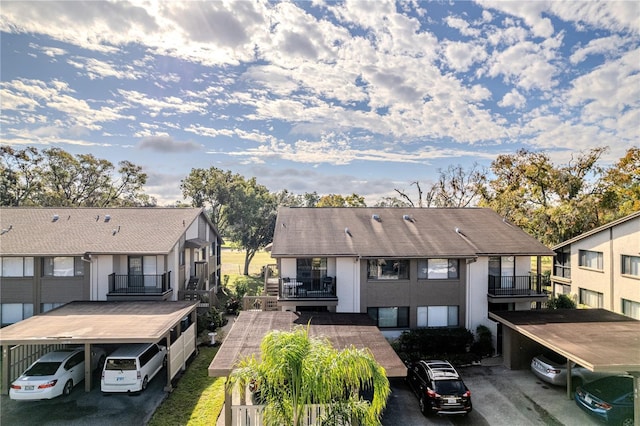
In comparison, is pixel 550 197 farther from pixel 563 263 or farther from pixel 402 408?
pixel 402 408

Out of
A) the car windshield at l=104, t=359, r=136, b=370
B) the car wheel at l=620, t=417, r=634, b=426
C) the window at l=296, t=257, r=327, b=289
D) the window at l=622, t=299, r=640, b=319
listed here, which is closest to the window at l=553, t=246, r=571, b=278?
the window at l=622, t=299, r=640, b=319

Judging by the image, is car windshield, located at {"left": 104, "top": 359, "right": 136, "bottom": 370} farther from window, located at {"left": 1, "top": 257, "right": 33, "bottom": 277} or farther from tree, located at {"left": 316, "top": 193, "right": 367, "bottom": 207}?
tree, located at {"left": 316, "top": 193, "right": 367, "bottom": 207}

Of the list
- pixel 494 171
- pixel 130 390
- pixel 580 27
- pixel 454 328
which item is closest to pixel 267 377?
pixel 130 390

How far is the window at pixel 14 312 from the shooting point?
18.3 meters

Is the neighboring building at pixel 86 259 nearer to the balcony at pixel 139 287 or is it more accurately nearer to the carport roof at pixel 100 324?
the balcony at pixel 139 287

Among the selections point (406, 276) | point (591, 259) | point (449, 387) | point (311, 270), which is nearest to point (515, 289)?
point (406, 276)

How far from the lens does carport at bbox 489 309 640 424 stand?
10555 millimetres

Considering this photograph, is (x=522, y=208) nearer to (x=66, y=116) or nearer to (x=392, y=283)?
(x=392, y=283)

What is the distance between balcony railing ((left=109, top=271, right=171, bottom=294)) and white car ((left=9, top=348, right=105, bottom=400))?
5.14 m

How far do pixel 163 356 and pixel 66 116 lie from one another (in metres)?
18.0

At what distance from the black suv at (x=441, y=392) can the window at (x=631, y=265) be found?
570 inches

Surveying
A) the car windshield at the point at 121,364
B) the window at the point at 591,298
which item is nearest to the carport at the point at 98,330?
the car windshield at the point at 121,364

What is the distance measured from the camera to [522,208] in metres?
35.7

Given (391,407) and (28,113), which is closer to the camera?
(391,407)
